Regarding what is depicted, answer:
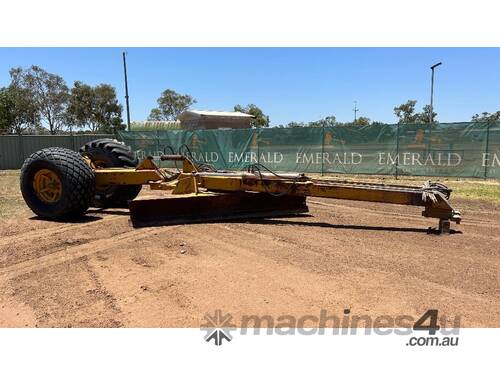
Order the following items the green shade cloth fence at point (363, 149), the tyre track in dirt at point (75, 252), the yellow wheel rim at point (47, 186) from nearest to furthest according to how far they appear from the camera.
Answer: the tyre track in dirt at point (75, 252), the yellow wheel rim at point (47, 186), the green shade cloth fence at point (363, 149)

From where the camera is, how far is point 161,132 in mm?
19562

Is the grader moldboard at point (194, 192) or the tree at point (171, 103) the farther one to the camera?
the tree at point (171, 103)

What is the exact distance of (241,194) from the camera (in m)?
6.70

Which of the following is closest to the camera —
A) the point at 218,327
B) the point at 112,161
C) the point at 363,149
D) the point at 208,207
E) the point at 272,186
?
the point at 218,327

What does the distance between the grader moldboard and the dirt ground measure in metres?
0.31

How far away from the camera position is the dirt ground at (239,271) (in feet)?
10.8

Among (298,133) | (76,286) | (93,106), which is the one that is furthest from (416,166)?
(93,106)

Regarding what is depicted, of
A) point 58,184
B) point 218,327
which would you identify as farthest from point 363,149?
point 218,327

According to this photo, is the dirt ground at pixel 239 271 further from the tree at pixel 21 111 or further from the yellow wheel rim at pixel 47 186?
the tree at pixel 21 111

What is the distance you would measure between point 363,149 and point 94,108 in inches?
2002

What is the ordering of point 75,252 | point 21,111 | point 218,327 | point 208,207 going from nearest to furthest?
point 218,327, point 75,252, point 208,207, point 21,111

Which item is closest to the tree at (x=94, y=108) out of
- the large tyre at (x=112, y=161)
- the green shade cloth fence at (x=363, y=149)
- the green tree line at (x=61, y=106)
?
the green tree line at (x=61, y=106)

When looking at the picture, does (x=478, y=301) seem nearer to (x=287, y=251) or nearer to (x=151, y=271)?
(x=287, y=251)

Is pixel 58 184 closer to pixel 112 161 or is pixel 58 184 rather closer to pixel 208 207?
pixel 112 161
